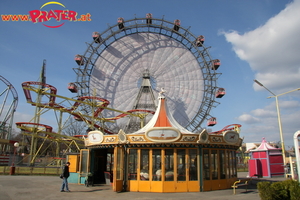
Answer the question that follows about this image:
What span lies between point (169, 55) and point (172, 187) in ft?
116

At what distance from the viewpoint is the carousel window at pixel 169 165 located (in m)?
15.1

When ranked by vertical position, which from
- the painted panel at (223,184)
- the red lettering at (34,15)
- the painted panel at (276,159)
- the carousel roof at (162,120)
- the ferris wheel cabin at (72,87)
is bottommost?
the painted panel at (223,184)

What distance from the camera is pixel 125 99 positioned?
1849 inches

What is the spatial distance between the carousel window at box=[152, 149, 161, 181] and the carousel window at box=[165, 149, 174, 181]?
0.44 m

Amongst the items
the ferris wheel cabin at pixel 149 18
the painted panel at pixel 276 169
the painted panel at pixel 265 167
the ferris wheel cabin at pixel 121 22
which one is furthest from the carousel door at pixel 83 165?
the ferris wheel cabin at pixel 149 18

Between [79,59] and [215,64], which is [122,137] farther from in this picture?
[215,64]

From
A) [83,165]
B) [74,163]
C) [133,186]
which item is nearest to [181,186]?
[133,186]

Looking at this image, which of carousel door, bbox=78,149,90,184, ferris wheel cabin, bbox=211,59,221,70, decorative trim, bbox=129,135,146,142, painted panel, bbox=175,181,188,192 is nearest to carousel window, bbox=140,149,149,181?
decorative trim, bbox=129,135,146,142

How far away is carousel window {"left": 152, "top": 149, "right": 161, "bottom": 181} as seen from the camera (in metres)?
15.2

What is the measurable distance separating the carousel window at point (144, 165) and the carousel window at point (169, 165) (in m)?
1.20

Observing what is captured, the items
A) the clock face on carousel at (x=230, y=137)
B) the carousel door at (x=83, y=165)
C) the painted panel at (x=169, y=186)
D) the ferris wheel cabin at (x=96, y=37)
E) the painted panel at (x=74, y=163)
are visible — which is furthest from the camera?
the ferris wheel cabin at (x=96, y=37)

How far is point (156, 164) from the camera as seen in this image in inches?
604

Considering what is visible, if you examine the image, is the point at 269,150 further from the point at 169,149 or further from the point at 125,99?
the point at 125,99

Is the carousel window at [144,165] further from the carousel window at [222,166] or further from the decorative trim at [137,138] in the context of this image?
the carousel window at [222,166]
